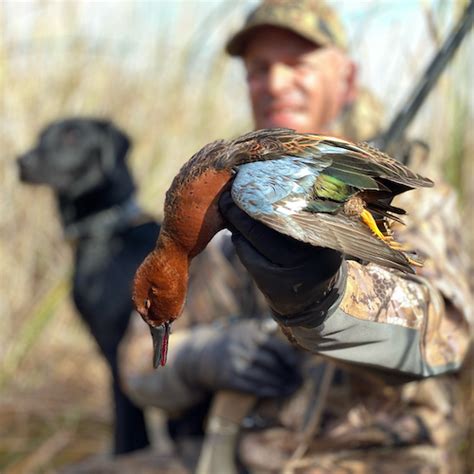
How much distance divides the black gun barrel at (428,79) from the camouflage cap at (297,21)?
0.74m

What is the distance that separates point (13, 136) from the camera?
5.49 meters

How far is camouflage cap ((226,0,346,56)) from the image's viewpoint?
3037mm

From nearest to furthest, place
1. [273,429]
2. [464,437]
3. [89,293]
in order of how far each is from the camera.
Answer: [273,429]
[464,437]
[89,293]

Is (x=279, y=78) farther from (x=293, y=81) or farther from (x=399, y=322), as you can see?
(x=399, y=322)

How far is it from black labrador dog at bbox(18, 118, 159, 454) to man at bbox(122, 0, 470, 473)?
1384 mm

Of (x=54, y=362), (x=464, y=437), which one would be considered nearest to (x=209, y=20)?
(x=54, y=362)

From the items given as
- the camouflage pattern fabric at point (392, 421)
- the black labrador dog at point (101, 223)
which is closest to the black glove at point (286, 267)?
the camouflage pattern fabric at point (392, 421)

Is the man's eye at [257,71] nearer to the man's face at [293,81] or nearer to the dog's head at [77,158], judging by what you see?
the man's face at [293,81]

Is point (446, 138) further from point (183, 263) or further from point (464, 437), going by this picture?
point (183, 263)

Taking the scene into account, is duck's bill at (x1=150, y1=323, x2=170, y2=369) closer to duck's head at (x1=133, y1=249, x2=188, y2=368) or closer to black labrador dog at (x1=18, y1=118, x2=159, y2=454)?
duck's head at (x1=133, y1=249, x2=188, y2=368)

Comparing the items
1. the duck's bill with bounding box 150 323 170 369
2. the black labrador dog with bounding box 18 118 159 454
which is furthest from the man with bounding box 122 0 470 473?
the black labrador dog with bounding box 18 118 159 454

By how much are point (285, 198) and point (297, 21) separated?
1.86 metres

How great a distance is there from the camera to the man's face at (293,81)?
2977 mm

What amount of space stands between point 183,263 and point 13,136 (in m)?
4.28
